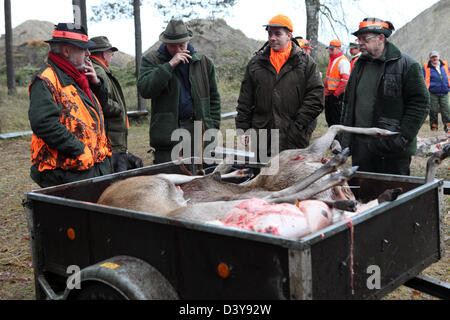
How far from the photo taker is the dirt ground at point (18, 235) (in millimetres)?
4082

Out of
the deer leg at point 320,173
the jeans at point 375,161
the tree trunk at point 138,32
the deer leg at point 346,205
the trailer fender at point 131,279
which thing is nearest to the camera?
the trailer fender at point 131,279

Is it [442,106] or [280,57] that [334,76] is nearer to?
[280,57]

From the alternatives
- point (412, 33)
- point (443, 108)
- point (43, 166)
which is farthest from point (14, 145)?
point (412, 33)

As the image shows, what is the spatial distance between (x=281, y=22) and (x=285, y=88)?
0.67 metres

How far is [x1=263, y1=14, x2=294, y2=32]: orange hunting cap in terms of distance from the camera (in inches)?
195

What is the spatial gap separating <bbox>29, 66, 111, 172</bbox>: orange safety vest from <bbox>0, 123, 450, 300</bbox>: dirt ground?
1.16m

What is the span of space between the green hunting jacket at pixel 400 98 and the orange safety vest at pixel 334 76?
441 cm

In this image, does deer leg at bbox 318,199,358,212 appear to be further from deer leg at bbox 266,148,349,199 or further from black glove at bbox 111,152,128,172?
black glove at bbox 111,152,128,172

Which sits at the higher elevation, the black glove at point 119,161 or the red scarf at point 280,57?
the red scarf at point 280,57

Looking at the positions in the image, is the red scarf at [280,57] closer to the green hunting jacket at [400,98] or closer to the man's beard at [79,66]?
the green hunting jacket at [400,98]

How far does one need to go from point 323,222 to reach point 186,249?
0.81 meters

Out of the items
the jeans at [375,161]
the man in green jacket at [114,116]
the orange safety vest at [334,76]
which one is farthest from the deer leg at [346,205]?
the orange safety vest at [334,76]

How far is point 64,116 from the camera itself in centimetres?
375
